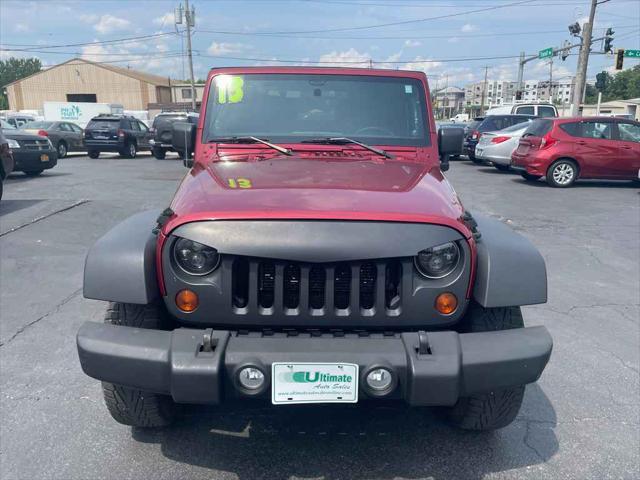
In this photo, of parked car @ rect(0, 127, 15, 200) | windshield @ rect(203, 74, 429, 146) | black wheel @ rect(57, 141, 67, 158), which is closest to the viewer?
windshield @ rect(203, 74, 429, 146)

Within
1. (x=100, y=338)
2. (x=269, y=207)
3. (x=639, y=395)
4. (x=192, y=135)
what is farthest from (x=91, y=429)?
(x=639, y=395)

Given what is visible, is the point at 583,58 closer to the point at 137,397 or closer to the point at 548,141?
the point at 548,141

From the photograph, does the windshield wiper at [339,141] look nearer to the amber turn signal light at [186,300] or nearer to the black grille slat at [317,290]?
the black grille slat at [317,290]

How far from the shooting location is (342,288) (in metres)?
2.35

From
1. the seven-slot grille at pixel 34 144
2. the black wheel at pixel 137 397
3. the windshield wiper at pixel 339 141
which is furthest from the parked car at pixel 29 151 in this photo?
the black wheel at pixel 137 397

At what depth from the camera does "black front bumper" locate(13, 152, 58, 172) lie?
1275 cm

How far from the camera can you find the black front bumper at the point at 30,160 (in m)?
12.8

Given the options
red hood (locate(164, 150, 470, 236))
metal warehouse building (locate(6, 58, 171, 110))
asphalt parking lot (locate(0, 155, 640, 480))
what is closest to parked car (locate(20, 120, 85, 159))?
asphalt parking lot (locate(0, 155, 640, 480))

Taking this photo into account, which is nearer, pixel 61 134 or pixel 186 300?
pixel 186 300

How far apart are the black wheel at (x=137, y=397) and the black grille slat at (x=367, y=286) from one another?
3.06 ft

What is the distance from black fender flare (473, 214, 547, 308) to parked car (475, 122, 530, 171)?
12.9m

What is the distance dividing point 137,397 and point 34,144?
12.3 m

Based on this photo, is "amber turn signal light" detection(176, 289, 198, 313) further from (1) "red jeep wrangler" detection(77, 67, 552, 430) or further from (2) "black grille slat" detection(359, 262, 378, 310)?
(2) "black grille slat" detection(359, 262, 378, 310)

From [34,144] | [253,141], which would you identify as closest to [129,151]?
[34,144]
